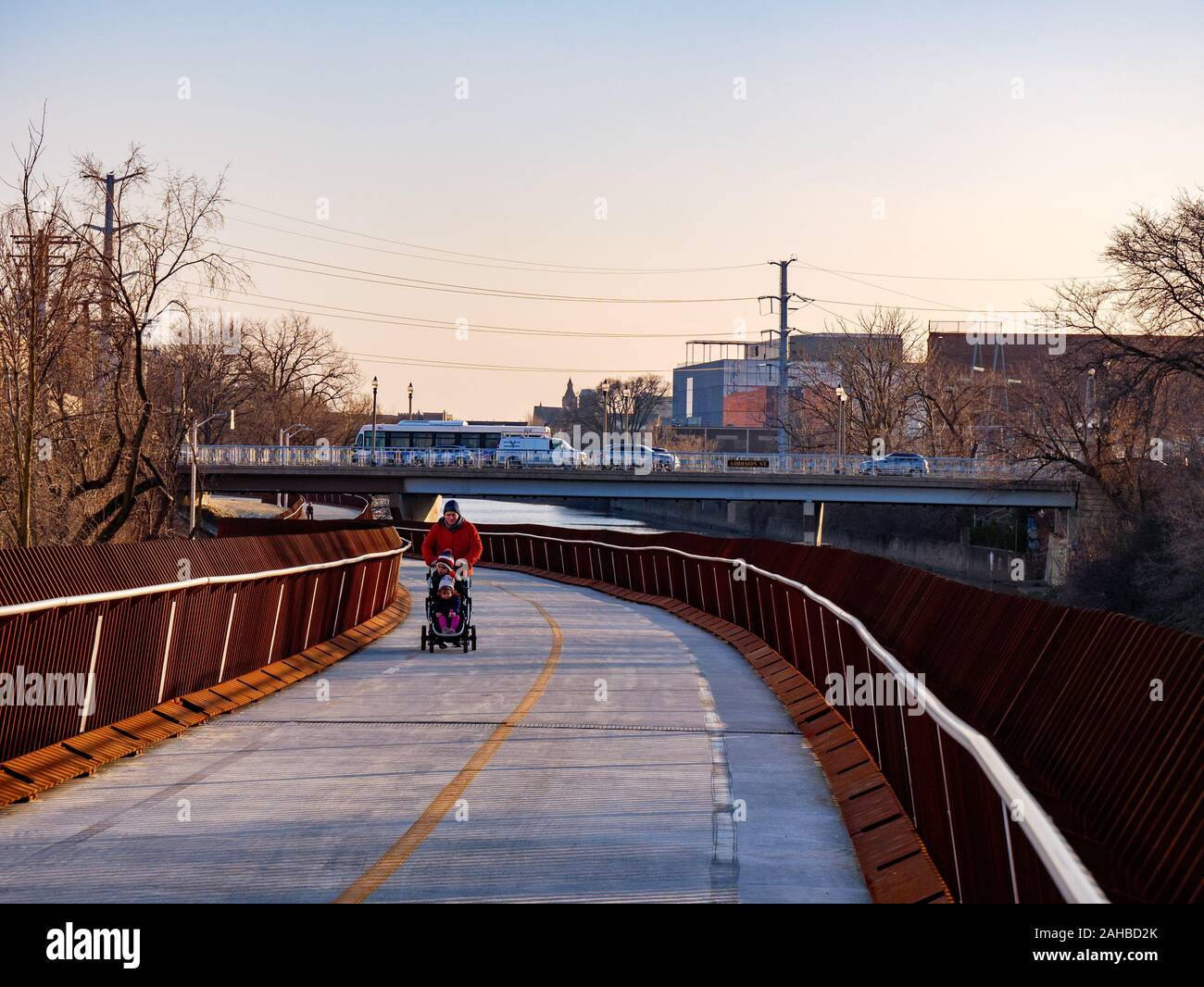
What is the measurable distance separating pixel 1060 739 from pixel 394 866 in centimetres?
384

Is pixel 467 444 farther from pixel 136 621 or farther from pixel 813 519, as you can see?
pixel 136 621

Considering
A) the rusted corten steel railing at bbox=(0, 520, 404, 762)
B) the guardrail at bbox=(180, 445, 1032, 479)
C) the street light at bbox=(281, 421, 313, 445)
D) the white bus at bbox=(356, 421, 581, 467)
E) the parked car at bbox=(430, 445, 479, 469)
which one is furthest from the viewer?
the street light at bbox=(281, 421, 313, 445)

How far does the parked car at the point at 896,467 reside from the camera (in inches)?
3597

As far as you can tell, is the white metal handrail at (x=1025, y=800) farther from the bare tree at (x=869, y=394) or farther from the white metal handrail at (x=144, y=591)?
the bare tree at (x=869, y=394)

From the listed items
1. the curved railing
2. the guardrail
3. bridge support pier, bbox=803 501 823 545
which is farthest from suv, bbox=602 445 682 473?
the curved railing

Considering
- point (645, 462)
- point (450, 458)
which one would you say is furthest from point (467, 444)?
point (645, 462)

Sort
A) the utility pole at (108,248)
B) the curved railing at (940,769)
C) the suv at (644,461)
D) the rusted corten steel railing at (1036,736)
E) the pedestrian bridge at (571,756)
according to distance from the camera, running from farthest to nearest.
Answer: the suv at (644,461)
the utility pole at (108,248)
the pedestrian bridge at (571,756)
the rusted corten steel railing at (1036,736)
the curved railing at (940,769)

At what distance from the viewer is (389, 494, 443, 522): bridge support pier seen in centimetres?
9888

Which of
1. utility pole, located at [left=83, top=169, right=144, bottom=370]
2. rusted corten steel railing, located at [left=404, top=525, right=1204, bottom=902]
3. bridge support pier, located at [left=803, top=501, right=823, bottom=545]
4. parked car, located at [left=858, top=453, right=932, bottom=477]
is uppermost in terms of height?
utility pole, located at [left=83, top=169, right=144, bottom=370]

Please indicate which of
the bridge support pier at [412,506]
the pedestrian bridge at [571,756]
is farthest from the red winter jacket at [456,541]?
the bridge support pier at [412,506]

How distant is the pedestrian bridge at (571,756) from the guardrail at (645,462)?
71.3 meters

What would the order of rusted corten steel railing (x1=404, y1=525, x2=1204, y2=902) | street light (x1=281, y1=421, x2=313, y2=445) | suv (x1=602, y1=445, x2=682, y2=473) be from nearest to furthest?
1. rusted corten steel railing (x1=404, y1=525, x2=1204, y2=902)
2. suv (x1=602, y1=445, x2=682, y2=473)
3. street light (x1=281, y1=421, x2=313, y2=445)

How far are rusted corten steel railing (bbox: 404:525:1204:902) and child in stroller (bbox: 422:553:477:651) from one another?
8714 mm

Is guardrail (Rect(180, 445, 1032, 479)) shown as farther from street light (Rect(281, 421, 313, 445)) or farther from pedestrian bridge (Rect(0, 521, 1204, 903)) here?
pedestrian bridge (Rect(0, 521, 1204, 903))
